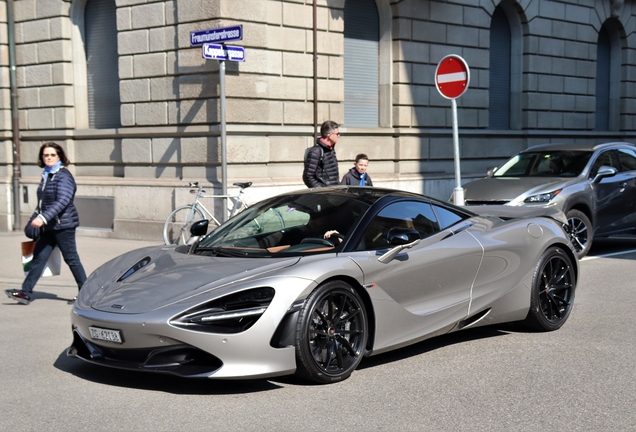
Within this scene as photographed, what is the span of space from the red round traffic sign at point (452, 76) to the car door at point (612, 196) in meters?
2.29

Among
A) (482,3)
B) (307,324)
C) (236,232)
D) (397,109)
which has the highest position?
(482,3)

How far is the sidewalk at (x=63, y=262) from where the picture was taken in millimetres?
11000

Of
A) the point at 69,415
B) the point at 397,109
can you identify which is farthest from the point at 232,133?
the point at 69,415

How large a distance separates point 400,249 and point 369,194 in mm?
644

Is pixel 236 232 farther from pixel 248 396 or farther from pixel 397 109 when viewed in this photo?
pixel 397 109

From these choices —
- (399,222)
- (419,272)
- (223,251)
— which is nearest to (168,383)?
(223,251)

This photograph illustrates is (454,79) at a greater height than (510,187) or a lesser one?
greater

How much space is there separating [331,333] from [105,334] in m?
1.41

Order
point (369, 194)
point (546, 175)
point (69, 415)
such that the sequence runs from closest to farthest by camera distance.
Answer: point (69, 415), point (369, 194), point (546, 175)

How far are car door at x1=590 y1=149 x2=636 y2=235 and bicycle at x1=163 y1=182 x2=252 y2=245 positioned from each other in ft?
17.1

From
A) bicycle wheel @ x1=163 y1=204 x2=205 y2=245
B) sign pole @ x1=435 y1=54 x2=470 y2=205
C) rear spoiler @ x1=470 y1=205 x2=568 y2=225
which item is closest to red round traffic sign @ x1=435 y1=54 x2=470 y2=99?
sign pole @ x1=435 y1=54 x2=470 y2=205

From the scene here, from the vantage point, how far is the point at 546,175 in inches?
504

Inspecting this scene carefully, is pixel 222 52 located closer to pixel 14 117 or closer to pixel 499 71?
pixel 14 117

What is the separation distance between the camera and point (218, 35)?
42.3 ft
